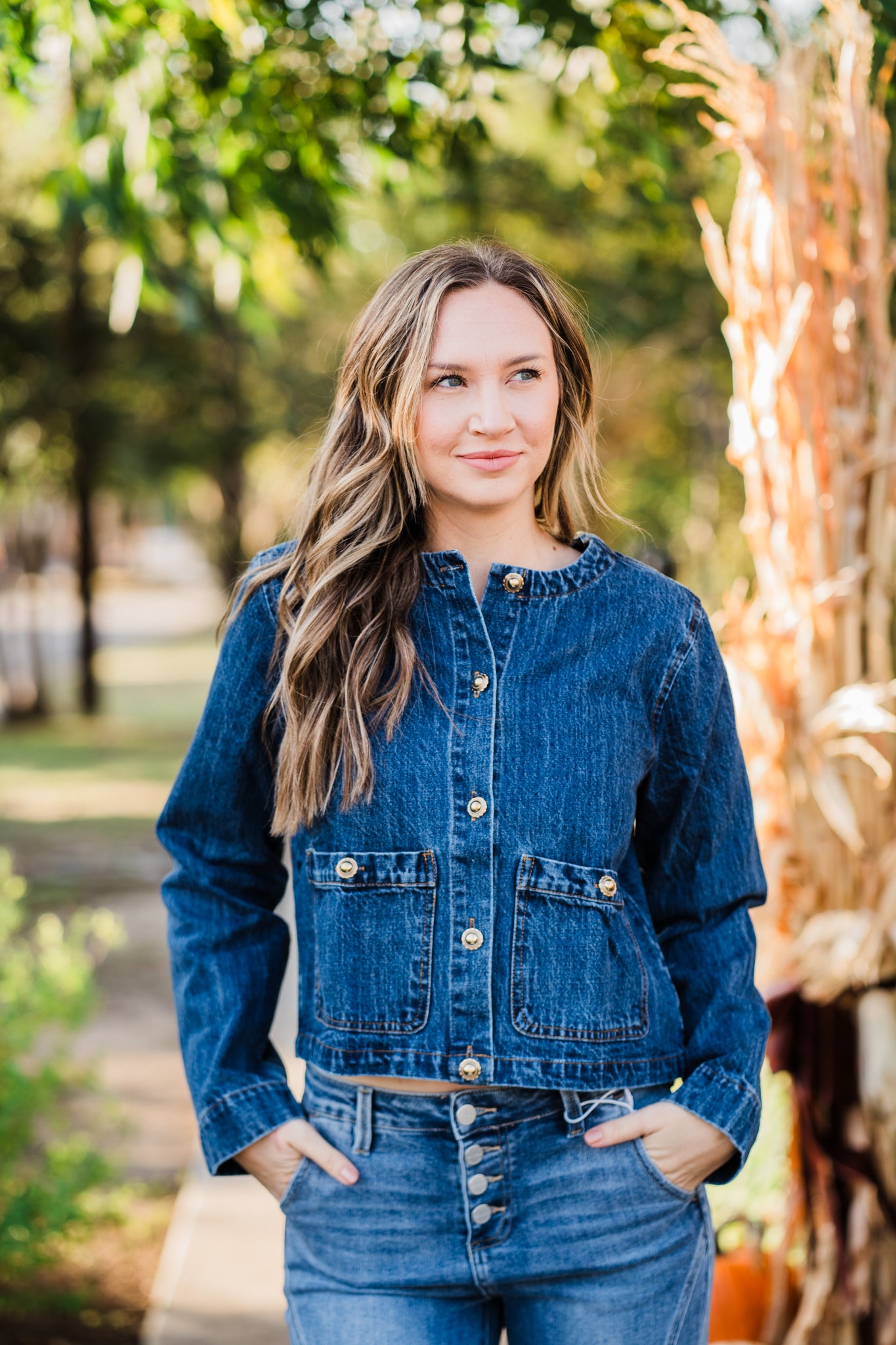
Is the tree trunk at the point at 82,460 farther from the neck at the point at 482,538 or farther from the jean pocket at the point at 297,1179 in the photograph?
the jean pocket at the point at 297,1179

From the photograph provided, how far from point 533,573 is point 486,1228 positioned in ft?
2.55

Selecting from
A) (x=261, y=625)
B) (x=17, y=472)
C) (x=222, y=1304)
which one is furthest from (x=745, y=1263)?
(x=17, y=472)

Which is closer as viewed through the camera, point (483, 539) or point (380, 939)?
point (380, 939)

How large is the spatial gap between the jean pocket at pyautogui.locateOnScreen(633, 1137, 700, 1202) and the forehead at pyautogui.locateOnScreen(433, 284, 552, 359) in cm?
97

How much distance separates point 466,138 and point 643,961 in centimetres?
269

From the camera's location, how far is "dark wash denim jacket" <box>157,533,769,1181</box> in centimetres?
158

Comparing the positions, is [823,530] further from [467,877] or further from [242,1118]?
[242,1118]

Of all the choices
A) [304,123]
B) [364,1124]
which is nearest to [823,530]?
[364,1124]

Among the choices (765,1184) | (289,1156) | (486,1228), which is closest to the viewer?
(486,1228)

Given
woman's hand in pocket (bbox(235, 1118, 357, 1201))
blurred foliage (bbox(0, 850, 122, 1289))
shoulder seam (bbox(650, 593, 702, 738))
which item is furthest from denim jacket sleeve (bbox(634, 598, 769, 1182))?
blurred foliage (bbox(0, 850, 122, 1289))

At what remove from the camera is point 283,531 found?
2.02 meters

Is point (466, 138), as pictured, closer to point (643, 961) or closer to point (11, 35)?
point (11, 35)

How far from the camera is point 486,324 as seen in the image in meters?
1.62

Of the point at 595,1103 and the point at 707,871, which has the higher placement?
the point at 707,871
